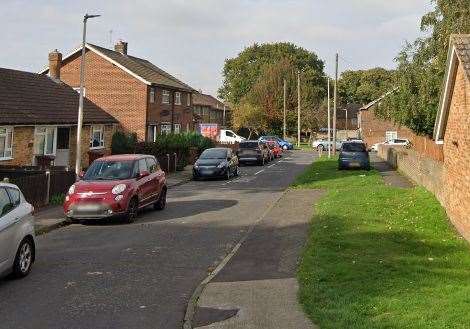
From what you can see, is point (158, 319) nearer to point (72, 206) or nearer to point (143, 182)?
point (72, 206)

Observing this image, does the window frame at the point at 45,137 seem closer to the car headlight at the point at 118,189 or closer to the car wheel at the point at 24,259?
the car headlight at the point at 118,189

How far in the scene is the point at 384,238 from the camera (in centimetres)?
1180

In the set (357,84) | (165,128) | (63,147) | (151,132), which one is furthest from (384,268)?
(357,84)

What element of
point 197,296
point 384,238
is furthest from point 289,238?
point 197,296

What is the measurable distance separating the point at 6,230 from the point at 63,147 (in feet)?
69.6

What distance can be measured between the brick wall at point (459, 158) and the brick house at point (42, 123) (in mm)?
16159

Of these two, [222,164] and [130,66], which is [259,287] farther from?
[130,66]

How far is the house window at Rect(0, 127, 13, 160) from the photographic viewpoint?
2248cm

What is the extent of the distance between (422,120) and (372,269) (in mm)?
25065

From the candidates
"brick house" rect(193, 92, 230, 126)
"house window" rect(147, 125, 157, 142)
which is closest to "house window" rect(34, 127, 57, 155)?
"house window" rect(147, 125, 157, 142)

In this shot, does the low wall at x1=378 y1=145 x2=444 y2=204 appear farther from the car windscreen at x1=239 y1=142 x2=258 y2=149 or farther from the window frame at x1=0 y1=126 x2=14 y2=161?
the window frame at x1=0 y1=126 x2=14 y2=161

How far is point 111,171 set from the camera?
15.8 metres

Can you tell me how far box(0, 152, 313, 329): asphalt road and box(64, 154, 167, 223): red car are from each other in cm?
40

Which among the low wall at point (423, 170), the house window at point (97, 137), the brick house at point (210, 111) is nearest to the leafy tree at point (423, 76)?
the low wall at point (423, 170)
